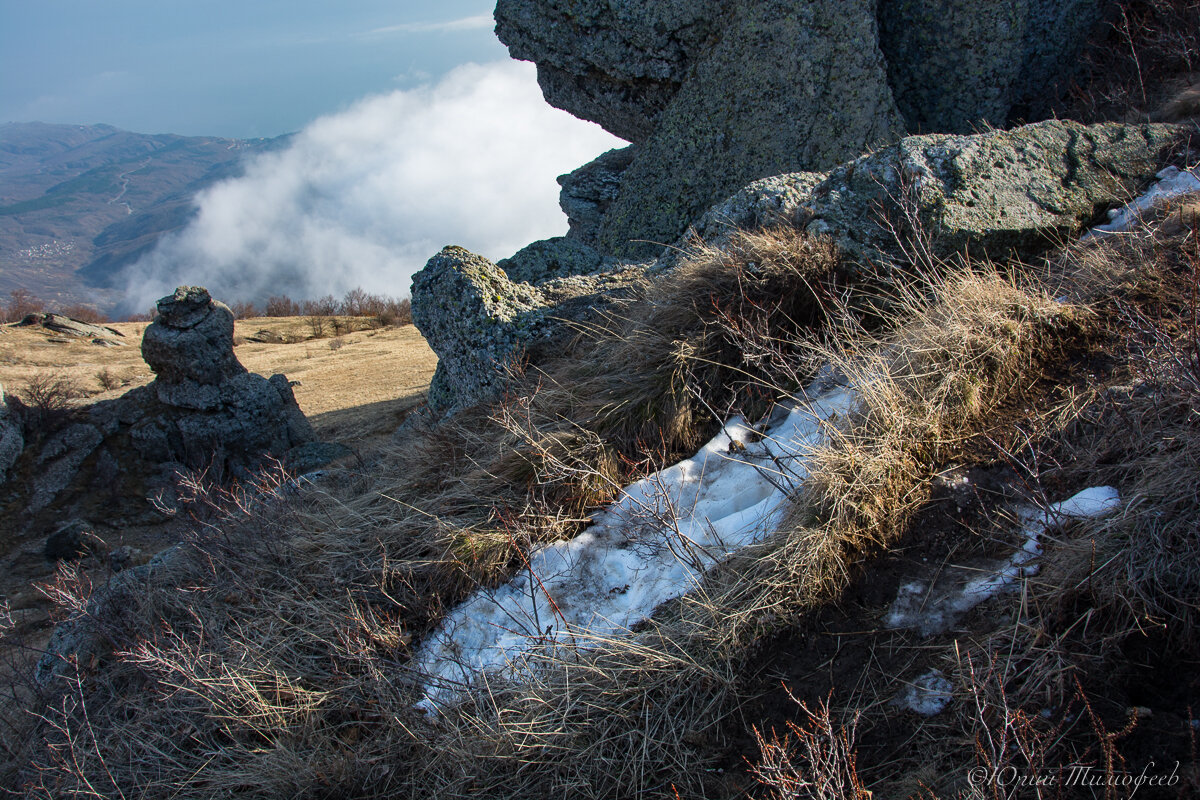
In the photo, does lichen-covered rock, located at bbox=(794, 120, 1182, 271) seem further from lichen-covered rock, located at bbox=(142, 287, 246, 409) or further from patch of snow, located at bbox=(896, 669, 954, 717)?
lichen-covered rock, located at bbox=(142, 287, 246, 409)

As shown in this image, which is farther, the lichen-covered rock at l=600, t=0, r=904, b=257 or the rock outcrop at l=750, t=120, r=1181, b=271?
the lichen-covered rock at l=600, t=0, r=904, b=257

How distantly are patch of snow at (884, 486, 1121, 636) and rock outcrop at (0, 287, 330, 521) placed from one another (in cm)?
772

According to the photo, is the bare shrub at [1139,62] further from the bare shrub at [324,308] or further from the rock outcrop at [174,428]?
the bare shrub at [324,308]

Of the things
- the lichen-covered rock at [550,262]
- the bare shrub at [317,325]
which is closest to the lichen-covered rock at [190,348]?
the lichen-covered rock at [550,262]

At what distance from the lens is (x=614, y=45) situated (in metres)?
6.62

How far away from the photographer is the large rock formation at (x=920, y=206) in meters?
3.80

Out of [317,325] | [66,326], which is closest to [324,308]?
[317,325]

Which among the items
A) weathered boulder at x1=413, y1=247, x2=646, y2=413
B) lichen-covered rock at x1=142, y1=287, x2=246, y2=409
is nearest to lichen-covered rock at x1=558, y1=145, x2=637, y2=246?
weathered boulder at x1=413, y1=247, x2=646, y2=413

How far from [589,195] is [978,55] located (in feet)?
15.5

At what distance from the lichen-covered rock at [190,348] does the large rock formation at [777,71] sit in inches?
202

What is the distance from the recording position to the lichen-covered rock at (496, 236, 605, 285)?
19.9ft

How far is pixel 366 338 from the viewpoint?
18.3m

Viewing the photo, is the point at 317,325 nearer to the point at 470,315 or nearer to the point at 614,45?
the point at 614,45

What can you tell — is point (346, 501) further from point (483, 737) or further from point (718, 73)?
point (718, 73)
